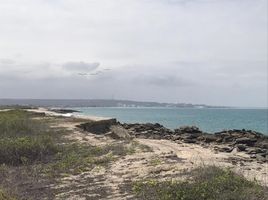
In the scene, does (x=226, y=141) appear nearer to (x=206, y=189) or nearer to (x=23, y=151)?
(x=23, y=151)

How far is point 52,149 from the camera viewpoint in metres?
19.3

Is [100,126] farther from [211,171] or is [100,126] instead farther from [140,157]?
[211,171]

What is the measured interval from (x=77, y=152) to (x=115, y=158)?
6.80 feet

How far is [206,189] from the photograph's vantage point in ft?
36.2

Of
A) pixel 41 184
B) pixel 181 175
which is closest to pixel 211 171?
pixel 181 175

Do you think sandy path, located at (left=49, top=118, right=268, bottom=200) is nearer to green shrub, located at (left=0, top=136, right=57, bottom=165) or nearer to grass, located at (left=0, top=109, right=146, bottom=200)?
grass, located at (left=0, top=109, right=146, bottom=200)

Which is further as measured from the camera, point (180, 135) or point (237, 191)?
Result: point (180, 135)

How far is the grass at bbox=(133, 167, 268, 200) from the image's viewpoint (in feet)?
35.5

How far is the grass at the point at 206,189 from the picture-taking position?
10812mm

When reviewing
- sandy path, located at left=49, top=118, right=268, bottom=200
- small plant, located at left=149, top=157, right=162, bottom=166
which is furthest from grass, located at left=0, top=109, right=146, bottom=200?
small plant, located at left=149, top=157, right=162, bottom=166

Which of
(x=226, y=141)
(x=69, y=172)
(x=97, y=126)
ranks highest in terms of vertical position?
(x=97, y=126)

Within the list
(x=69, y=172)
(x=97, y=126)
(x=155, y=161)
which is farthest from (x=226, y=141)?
(x=69, y=172)

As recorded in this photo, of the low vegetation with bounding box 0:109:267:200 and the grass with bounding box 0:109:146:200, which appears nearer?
the low vegetation with bounding box 0:109:267:200

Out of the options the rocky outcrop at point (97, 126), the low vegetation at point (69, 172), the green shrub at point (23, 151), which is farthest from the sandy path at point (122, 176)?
the rocky outcrop at point (97, 126)
